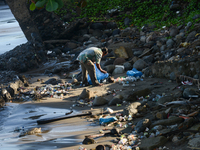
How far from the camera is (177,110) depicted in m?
4.11

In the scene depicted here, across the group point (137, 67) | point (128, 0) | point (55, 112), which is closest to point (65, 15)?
point (128, 0)

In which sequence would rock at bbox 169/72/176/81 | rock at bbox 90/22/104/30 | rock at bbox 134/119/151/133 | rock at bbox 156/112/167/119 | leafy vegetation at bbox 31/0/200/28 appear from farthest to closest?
rock at bbox 90/22/104/30, leafy vegetation at bbox 31/0/200/28, rock at bbox 169/72/176/81, rock at bbox 156/112/167/119, rock at bbox 134/119/151/133

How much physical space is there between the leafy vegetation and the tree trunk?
2811 millimetres

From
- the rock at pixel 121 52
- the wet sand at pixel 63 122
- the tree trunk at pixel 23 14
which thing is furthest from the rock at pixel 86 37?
the wet sand at pixel 63 122

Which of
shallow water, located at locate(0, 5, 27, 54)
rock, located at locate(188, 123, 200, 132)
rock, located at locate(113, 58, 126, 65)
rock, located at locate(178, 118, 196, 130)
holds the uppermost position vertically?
shallow water, located at locate(0, 5, 27, 54)

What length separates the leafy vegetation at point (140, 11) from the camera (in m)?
11.5

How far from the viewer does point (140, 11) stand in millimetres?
14227

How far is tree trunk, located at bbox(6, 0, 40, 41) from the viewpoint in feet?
37.8

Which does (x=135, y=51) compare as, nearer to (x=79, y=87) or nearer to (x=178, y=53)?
(x=178, y=53)

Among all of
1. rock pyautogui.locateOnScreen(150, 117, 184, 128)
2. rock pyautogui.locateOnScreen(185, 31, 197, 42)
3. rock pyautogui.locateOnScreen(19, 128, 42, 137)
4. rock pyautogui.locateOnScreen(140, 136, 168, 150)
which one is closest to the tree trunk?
rock pyautogui.locateOnScreen(185, 31, 197, 42)

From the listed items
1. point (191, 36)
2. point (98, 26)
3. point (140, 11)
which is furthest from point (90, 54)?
point (140, 11)

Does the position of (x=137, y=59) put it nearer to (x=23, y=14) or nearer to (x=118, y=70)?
(x=118, y=70)

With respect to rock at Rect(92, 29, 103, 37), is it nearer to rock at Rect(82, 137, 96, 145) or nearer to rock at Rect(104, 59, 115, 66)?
rock at Rect(104, 59, 115, 66)

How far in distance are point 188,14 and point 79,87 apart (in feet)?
23.5
